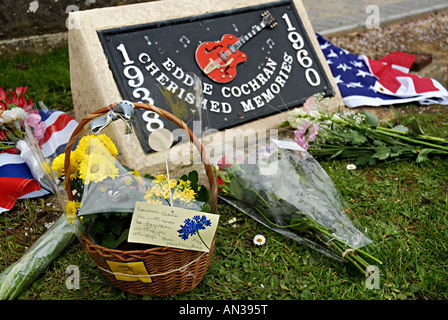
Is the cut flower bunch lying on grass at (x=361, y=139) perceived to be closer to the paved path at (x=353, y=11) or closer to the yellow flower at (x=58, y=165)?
the yellow flower at (x=58, y=165)

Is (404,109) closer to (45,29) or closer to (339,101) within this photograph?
(339,101)

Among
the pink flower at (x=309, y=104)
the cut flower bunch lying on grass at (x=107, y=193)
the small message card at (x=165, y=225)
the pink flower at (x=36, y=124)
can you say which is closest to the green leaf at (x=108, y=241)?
the cut flower bunch lying on grass at (x=107, y=193)

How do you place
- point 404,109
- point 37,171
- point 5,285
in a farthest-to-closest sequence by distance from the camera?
point 404,109 → point 37,171 → point 5,285

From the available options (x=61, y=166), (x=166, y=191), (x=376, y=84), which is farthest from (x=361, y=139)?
(x=61, y=166)

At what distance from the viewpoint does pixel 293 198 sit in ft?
6.81

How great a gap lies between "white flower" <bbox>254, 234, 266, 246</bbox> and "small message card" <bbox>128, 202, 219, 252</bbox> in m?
0.59

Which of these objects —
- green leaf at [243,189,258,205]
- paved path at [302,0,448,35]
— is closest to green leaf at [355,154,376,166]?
green leaf at [243,189,258,205]

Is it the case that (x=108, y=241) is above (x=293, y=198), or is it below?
above

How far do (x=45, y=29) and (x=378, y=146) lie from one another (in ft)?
10.8

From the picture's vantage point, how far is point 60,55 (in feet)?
13.2

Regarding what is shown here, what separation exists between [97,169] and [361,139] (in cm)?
174

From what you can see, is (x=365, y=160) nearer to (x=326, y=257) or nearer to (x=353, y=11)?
(x=326, y=257)

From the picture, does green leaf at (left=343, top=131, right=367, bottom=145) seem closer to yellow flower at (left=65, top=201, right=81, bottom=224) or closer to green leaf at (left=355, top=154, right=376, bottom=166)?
green leaf at (left=355, top=154, right=376, bottom=166)

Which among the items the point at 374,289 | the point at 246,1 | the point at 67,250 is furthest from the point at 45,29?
the point at 374,289
